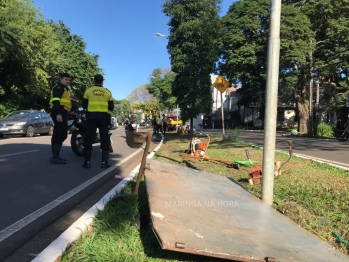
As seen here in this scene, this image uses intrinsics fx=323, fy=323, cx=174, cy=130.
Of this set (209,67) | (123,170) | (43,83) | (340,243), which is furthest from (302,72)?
(340,243)

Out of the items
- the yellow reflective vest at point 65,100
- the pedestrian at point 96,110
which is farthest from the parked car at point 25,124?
the pedestrian at point 96,110

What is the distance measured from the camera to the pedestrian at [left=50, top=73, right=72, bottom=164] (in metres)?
6.61

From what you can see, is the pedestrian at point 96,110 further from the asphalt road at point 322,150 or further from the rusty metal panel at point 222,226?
the asphalt road at point 322,150

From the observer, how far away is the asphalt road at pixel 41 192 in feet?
10.3

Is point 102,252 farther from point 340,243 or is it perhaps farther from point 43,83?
point 43,83

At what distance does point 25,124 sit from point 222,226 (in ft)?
49.4

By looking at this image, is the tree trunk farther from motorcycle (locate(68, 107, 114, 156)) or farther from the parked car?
motorcycle (locate(68, 107, 114, 156))

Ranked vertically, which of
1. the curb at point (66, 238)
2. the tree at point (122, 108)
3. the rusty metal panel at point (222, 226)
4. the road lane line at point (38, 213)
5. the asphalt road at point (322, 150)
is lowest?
the road lane line at point (38, 213)

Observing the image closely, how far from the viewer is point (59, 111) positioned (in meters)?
6.65

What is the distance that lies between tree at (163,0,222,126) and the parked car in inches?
300

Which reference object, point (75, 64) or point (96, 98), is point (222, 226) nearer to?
point (96, 98)

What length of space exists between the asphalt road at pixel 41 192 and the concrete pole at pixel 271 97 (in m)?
2.21

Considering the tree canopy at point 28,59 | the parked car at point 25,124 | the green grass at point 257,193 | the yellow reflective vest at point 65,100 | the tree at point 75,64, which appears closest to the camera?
the green grass at point 257,193

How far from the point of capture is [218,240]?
7.70 feet
